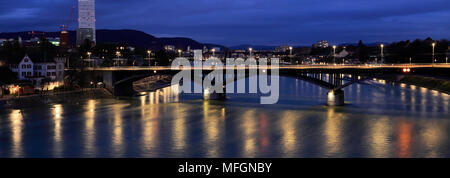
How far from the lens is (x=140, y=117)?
3338cm

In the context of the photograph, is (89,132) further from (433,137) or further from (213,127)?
(433,137)

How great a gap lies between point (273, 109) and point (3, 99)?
2230 cm

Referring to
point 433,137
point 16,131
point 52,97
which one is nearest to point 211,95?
point 52,97

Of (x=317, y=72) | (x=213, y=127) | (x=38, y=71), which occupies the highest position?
(x=38, y=71)

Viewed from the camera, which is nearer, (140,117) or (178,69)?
(140,117)

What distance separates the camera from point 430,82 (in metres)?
58.7

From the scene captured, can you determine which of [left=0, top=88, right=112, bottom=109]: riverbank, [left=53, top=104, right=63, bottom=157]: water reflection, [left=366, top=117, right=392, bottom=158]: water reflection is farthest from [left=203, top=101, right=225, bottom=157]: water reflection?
[left=0, top=88, right=112, bottom=109]: riverbank

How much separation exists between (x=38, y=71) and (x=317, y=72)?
3270 cm

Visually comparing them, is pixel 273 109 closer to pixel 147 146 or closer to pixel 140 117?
pixel 140 117

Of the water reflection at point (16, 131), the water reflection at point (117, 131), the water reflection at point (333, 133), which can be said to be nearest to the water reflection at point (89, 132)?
the water reflection at point (117, 131)

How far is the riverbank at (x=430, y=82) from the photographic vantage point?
51.6 meters

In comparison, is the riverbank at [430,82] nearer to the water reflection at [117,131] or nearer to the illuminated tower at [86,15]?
the water reflection at [117,131]
